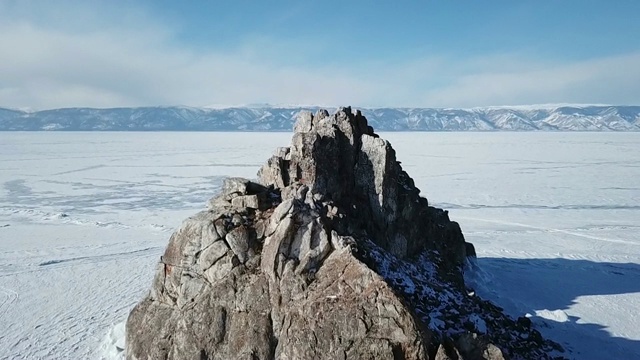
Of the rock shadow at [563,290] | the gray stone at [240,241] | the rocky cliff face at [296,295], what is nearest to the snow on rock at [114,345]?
the rocky cliff face at [296,295]

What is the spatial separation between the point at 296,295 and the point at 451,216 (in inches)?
1298

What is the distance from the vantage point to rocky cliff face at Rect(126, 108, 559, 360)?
11.2 meters

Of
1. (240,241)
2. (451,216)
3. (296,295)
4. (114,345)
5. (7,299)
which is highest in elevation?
(240,241)

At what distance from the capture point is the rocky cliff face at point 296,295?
11250 millimetres

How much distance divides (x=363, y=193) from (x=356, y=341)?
9.34 meters

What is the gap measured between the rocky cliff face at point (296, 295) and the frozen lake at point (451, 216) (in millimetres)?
6058

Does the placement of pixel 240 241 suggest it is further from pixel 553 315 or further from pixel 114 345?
pixel 553 315

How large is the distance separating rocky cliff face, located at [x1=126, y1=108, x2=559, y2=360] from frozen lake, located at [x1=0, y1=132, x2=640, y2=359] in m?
6.06

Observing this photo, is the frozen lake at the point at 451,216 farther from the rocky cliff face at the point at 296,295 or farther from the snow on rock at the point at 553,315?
the rocky cliff face at the point at 296,295

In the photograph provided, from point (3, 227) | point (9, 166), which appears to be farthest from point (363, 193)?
point (9, 166)

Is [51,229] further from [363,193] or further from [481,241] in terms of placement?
[481,241]

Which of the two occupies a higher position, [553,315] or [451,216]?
[553,315]

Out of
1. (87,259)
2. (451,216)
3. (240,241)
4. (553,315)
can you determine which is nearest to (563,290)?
(553,315)

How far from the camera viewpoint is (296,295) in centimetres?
1219
